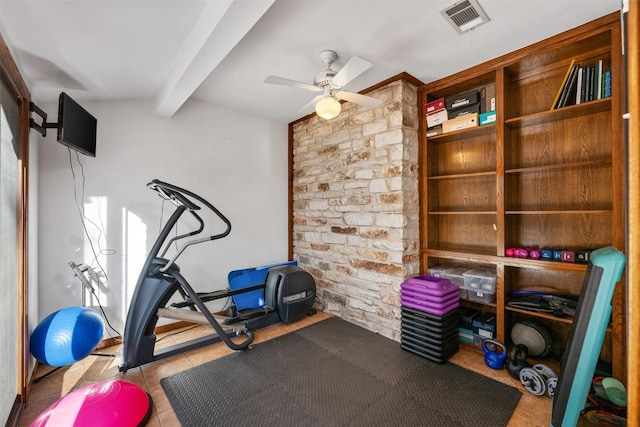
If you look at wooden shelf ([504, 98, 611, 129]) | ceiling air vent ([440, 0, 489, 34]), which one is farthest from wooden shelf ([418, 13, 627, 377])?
ceiling air vent ([440, 0, 489, 34])

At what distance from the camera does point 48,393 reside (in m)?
1.97

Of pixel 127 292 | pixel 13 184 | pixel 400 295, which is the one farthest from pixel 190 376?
pixel 400 295

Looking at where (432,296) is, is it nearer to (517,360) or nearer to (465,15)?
(517,360)

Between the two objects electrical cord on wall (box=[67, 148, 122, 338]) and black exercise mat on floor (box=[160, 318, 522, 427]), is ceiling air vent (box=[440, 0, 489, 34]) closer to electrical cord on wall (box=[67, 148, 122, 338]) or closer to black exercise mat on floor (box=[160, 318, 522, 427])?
black exercise mat on floor (box=[160, 318, 522, 427])

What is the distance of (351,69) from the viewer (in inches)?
76.4

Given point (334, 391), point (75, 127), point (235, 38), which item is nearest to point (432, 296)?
point (334, 391)

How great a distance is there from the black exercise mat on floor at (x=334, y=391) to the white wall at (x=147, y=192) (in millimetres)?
1329

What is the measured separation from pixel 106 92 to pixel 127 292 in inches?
77.9

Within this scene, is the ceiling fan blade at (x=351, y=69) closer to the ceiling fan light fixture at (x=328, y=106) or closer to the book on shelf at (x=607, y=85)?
the ceiling fan light fixture at (x=328, y=106)

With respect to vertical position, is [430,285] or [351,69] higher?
[351,69]

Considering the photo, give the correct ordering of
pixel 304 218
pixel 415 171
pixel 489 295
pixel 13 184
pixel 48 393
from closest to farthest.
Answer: pixel 13 184, pixel 48 393, pixel 489 295, pixel 415 171, pixel 304 218

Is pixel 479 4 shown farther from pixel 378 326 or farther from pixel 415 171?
pixel 378 326

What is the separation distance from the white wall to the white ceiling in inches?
17.6

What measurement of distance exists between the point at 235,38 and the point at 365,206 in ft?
6.49
